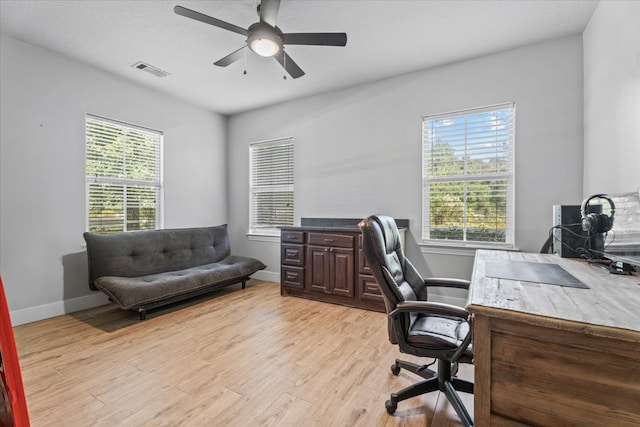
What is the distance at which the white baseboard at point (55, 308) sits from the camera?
2830mm

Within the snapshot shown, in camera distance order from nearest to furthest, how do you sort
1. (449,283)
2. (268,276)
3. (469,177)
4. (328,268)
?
(449,283)
(469,177)
(328,268)
(268,276)

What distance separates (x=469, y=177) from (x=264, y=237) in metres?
3.10

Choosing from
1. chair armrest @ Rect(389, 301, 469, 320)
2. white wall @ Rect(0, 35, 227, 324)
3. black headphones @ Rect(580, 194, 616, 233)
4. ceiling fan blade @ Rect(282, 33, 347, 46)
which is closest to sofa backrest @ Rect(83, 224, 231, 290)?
white wall @ Rect(0, 35, 227, 324)

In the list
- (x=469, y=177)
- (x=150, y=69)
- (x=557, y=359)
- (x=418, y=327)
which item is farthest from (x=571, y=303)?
(x=150, y=69)

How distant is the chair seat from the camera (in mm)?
1458

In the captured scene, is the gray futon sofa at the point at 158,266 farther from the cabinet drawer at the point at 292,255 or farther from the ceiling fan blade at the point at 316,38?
the ceiling fan blade at the point at 316,38

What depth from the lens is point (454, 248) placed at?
3275 mm

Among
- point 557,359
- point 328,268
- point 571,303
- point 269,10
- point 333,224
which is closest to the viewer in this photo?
point 557,359

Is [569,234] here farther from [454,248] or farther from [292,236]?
[292,236]

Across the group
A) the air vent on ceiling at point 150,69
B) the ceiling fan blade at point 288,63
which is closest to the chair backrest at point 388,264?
the ceiling fan blade at point 288,63

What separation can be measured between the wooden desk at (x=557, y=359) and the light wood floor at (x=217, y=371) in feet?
2.54

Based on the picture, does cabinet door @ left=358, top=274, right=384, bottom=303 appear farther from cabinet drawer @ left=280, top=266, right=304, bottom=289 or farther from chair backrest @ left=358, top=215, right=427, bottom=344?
chair backrest @ left=358, top=215, right=427, bottom=344

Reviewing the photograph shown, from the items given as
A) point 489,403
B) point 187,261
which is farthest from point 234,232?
point 489,403

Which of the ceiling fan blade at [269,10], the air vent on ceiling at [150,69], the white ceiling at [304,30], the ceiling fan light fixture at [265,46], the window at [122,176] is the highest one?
the white ceiling at [304,30]
